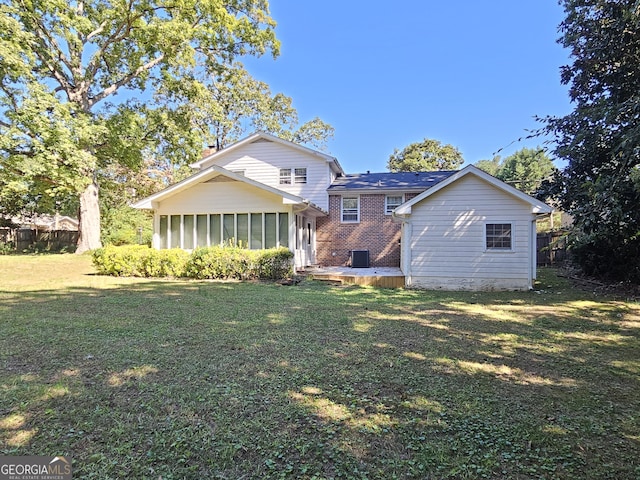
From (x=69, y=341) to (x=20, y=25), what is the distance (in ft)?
59.7

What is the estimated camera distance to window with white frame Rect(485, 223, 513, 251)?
34.4ft

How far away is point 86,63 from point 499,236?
73.6 feet

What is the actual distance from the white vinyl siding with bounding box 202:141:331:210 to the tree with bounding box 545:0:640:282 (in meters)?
9.18

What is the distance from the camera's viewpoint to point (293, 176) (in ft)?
55.2

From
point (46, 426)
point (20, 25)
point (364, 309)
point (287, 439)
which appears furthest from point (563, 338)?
point (20, 25)

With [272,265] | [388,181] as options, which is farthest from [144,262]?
[388,181]

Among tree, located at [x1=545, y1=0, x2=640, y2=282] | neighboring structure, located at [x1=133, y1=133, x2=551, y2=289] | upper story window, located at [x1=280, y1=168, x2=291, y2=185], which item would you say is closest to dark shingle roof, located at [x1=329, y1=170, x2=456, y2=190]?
neighboring structure, located at [x1=133, y1=133, x2=551, y2=289]

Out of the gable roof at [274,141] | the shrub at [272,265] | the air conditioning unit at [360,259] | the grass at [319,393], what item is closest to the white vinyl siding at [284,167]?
the gable roof at [274,141]

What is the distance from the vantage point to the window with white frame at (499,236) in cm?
1048

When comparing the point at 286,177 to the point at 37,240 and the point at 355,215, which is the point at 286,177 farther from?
the point at 37,240

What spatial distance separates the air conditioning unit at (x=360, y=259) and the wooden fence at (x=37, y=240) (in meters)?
18.5

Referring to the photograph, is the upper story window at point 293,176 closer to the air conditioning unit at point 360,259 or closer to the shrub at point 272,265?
the air conditioning unit at point 360,259

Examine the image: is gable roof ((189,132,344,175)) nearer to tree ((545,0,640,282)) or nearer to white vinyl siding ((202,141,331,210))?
white vinyl siding ((202,141,331,210))

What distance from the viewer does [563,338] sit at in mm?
5434
